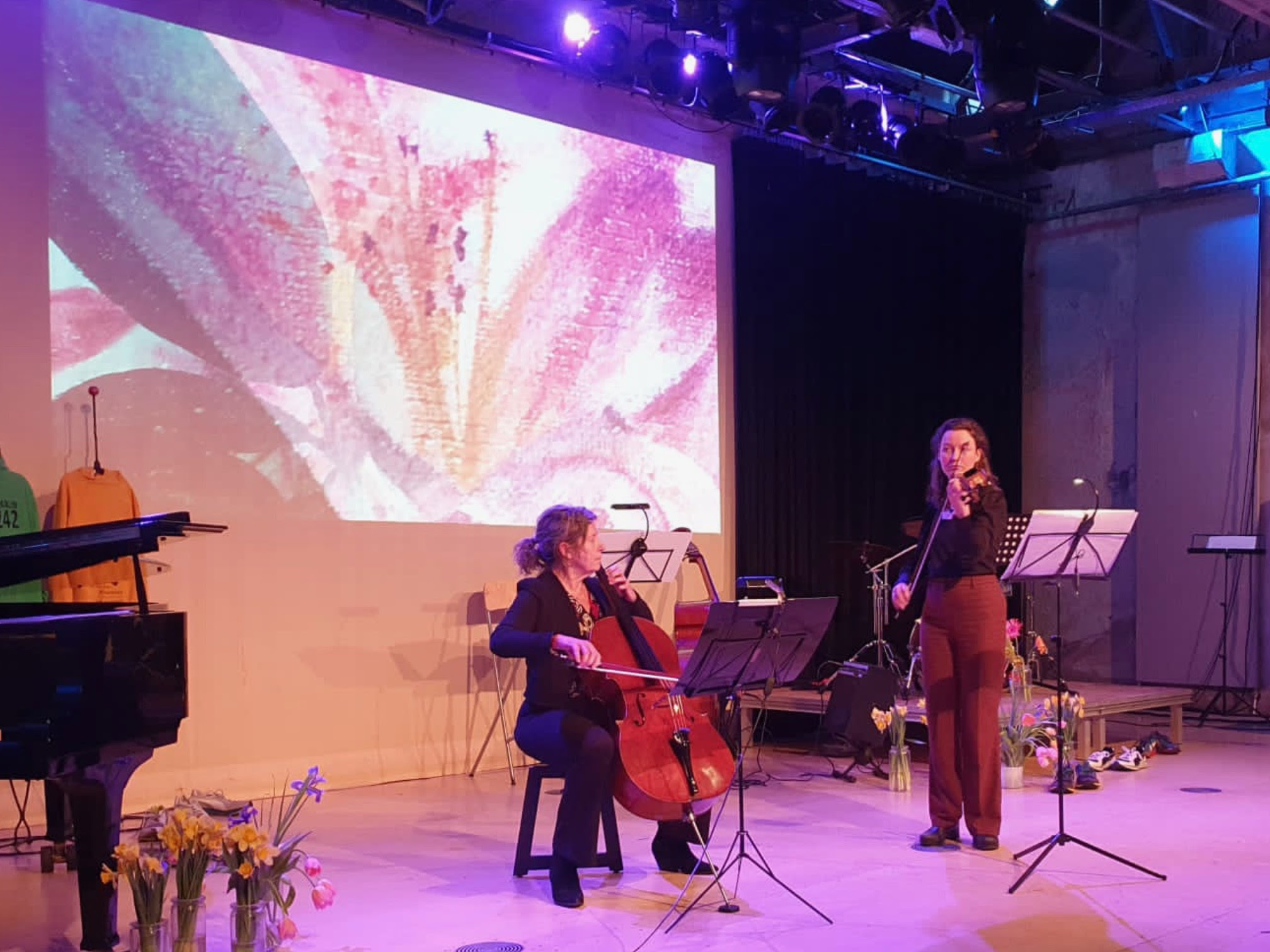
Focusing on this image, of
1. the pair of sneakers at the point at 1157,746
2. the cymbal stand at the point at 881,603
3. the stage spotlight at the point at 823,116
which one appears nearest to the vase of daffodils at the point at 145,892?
the cymbal stand at the point at 881,603

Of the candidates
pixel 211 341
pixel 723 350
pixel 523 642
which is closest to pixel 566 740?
pixel 523 642

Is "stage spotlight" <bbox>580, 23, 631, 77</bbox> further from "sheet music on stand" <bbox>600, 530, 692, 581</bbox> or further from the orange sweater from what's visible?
the orange sweater

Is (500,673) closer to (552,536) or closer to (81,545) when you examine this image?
(552,536)

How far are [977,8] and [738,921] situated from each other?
4695 millimetres

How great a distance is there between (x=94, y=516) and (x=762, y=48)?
4.02 m

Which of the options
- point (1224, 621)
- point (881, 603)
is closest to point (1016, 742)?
point (881, 603)

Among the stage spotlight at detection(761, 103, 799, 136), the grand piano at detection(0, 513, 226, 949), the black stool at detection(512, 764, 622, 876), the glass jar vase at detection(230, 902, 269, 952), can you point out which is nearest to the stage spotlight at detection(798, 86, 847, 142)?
the stage spotlight at detection(761, 103, 799, 136)

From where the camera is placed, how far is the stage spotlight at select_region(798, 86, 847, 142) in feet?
26.9

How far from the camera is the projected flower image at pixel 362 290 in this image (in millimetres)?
6160

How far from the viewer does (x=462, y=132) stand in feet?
24.3

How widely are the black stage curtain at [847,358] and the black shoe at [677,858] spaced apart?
3542mm

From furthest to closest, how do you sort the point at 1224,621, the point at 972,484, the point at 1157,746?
the point at 1224,621, the point at 1157,746, the point at 972,484

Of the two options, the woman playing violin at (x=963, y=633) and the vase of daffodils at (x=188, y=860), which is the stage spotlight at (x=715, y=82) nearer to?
the woman playing violin at (x=963, y=633)

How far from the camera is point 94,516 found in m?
5.77
